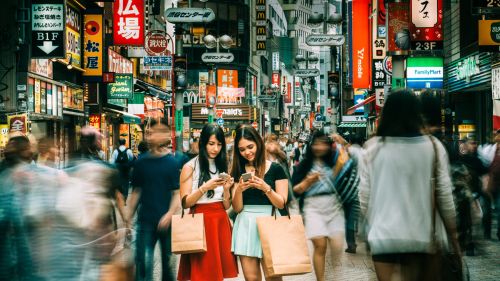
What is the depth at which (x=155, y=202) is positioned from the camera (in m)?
7.94

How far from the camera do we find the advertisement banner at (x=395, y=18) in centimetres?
2131

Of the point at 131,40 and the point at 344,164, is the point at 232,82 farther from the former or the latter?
the point at 344,164

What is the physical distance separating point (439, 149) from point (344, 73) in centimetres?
7315

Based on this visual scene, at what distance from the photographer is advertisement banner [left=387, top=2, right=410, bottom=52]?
69.9 feet

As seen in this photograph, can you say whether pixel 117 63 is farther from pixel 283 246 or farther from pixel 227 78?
pixel 227 78

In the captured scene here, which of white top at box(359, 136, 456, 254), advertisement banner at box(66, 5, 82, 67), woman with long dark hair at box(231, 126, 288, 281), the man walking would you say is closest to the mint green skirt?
woman with long dark hair at box(231, 126, 288, 281)

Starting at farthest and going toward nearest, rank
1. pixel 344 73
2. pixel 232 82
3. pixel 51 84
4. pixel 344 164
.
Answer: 1. pixel 344 73
2. pixel 232 82
3. pixel 51 84
4. pixel 344 164

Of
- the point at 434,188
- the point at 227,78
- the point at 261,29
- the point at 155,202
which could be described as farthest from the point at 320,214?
the point at 261,29

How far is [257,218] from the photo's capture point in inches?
261

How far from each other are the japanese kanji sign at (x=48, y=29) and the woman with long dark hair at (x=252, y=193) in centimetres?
1578

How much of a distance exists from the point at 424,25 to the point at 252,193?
1575 cm

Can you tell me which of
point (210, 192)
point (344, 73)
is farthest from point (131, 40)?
point (344, 73)

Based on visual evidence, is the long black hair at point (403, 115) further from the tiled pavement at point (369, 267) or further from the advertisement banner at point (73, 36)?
the advertisement banner at point (73, 36)

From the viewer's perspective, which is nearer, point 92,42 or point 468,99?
point 92,42
